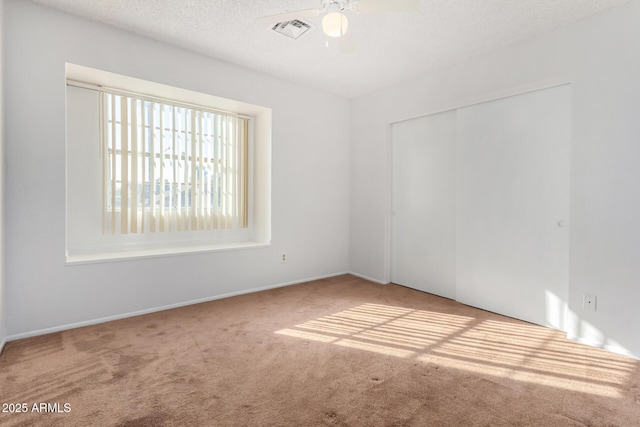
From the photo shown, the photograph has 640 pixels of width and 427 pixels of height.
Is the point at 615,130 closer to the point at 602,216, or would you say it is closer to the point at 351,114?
the point at 602,216

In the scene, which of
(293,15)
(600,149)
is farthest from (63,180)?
(600,149)

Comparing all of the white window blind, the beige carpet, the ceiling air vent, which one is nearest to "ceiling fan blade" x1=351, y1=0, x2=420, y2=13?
the ceiling air vent

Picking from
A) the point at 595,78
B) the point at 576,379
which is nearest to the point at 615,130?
the point at 595,78

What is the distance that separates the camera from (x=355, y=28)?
2688mm

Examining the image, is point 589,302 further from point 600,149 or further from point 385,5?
point 385,5

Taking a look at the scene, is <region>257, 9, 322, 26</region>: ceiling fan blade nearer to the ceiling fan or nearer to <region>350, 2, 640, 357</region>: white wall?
the ceiling fan

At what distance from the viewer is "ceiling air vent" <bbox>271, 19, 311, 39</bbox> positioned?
263 cm

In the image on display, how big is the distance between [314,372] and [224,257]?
75.6 inches

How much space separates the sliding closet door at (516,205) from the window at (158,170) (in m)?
2.34

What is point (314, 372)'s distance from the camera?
2.01 m

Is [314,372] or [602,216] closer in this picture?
[314,372]

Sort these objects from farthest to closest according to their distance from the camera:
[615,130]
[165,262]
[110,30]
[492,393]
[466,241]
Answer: [466,241]
[165,262]
[110,30]
[615,130]
[492,393]

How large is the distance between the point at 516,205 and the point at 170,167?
3603mm

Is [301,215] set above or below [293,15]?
below
